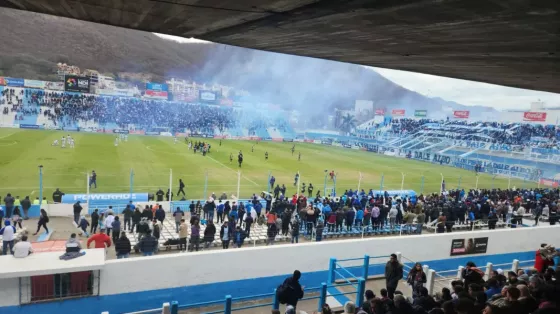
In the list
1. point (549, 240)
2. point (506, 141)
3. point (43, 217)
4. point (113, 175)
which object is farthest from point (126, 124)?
point (506, 141)

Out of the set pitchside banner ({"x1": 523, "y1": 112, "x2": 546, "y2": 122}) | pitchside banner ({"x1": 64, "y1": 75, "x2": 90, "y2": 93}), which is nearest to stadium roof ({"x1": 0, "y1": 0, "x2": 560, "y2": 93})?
pitchside banner ({"x1": 64, "y1": 75, "x2": 90, "y2": 93})

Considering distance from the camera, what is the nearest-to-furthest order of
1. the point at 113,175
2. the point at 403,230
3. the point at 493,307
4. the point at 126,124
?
the point at 493,307 < the point at 403,230 < the point at 113,175 < the point at 126,124

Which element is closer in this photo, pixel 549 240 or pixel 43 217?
pixel 43 217

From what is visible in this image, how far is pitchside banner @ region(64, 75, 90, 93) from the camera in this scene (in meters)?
49.8

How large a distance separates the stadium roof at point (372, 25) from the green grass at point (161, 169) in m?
17.0

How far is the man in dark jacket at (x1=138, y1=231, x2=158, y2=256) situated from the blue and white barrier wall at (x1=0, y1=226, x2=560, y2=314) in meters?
1.79

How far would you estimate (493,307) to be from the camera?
388 centimetres

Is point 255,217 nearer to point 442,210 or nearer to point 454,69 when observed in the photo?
point 442,210

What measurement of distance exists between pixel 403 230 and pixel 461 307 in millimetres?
11802

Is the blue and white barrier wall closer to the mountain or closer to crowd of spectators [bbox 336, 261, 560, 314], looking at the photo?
crowd of spectators [bbox 336, 261, 560, 314]

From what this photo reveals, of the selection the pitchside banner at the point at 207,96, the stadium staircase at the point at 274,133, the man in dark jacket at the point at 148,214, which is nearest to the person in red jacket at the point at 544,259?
the man in dark jacket at the point at 148,214

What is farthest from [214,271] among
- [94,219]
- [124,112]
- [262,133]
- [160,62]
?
[160,62]

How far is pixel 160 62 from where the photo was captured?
511ft

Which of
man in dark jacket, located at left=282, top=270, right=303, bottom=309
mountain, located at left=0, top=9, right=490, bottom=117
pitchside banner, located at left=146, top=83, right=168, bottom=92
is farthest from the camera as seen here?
mountain, located at left=0, top=9, right=490, bottom=117
